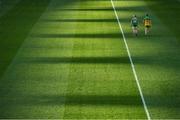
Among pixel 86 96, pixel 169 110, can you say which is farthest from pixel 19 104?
pixel 169 110

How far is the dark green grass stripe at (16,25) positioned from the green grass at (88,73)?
0.25 m

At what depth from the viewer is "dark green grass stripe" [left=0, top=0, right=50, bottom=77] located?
108ft

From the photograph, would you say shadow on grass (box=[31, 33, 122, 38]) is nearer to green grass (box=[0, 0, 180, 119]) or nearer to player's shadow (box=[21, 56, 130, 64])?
green grass (box=[0, 0, 180, 119])

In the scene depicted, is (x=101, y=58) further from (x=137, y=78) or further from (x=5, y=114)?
(x=5, y=114)

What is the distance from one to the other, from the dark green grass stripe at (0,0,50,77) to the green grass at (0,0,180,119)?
0.81ft

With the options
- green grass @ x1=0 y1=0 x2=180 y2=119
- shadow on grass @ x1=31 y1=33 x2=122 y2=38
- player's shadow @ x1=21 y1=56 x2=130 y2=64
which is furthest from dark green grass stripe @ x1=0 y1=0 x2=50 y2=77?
player's shadow @ x1=21 y1=56 x2=130 y2=64

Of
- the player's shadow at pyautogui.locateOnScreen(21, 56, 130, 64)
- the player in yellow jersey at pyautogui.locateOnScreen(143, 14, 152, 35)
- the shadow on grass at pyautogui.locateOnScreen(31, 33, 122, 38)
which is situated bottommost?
the shadow on grass at pyautogui.locateOnScreen(31, 33, 122, 38)

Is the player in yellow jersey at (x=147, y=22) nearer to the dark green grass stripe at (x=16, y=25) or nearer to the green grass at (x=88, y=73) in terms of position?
the green grass at (x=88, y=73)

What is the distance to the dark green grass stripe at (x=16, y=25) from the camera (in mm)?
32812

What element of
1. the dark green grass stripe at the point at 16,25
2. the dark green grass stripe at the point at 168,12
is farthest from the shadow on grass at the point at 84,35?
the dark green grass stripe at the point at 168,12

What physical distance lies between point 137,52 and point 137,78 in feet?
18.4

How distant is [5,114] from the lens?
22.3 m

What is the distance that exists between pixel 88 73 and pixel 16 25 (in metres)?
15.3

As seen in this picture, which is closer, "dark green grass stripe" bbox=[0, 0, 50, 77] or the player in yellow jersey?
"dark green grass stripe" bbox=[0, 0, 50, 77]
